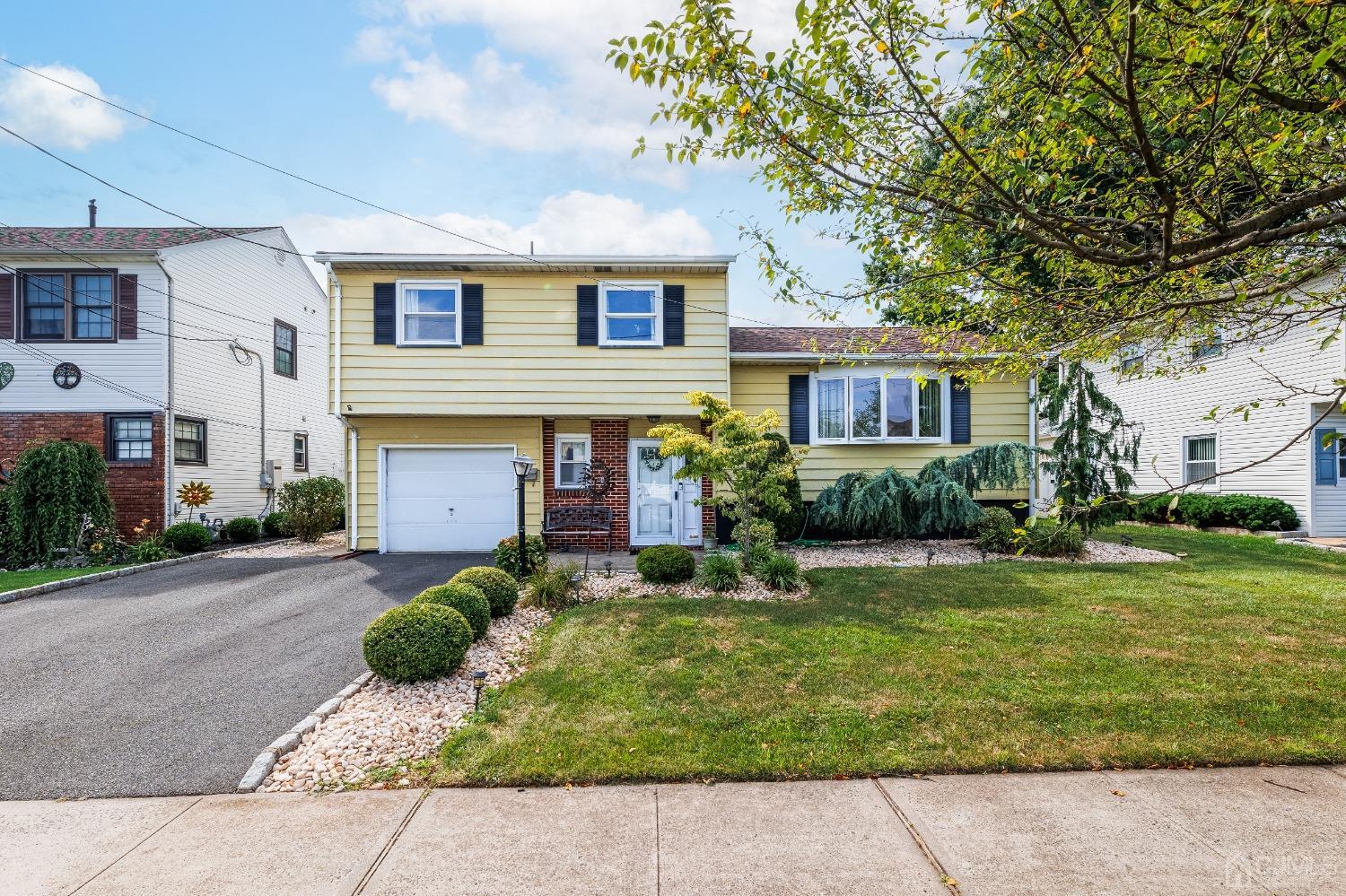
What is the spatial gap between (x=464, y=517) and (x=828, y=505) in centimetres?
695

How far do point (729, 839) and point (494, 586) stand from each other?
14.4 feet

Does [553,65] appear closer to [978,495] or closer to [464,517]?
[464,517]

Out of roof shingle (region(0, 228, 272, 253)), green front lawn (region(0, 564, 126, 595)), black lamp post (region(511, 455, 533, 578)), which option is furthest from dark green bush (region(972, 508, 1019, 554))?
roof shingle (region(0, 228, 272, 253))

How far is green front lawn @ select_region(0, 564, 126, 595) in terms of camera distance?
862 centimetres

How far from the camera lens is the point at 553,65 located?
7062 millimetres

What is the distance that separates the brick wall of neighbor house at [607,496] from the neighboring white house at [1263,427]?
9.59 meters

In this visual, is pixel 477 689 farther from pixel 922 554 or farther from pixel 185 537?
pixel 185 537

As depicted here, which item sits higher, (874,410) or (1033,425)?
(874,410)

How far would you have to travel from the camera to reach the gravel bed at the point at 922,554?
1009 centimetres

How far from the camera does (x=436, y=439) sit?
39.0 feet

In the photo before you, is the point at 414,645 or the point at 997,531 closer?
the point at 414,645

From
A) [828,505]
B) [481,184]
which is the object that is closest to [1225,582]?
[828,505]

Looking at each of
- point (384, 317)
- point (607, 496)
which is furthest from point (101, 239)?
point (607, 496)

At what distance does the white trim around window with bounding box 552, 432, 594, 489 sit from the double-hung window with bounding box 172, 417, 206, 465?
8.42 m
